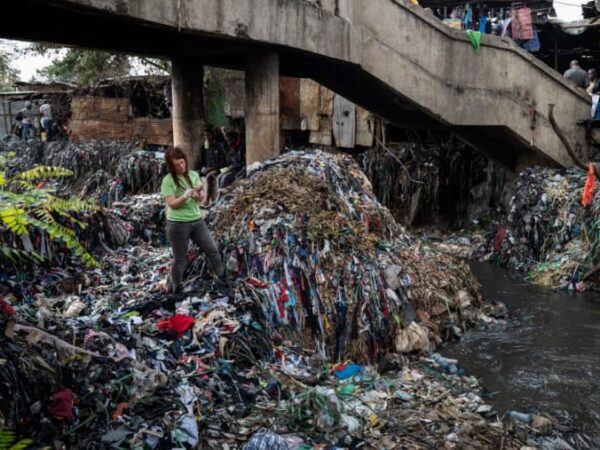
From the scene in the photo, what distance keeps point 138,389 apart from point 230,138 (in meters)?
12.0

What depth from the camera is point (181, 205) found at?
5.61 meters

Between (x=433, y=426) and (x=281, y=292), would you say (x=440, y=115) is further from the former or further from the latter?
(x=433, y=426)

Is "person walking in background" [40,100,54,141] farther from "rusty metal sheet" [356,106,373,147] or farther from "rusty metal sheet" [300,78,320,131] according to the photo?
"rusty metal sheet" [356,106,373,147]

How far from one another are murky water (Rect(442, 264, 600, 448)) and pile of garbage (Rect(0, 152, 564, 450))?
0.36 m

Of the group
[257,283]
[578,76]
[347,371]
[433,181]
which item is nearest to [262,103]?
[257,283]

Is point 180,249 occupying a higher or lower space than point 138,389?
higher

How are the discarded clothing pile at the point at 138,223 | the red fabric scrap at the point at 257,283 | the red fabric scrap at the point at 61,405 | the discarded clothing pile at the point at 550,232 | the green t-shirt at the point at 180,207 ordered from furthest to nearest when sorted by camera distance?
the discarded clothing pile at the point at 550,232, the discarded clothing pile at the point at 138,223, the red fabric scrap at the point at 257,283, the green t-shirt at the point at 180,207, the red fabric scrap at the point at 61,405

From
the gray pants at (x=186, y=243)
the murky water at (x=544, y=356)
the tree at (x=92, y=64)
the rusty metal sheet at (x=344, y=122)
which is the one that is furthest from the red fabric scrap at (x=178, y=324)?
the tree at (x=92, y=64)

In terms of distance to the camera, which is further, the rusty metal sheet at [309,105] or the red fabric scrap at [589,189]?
the rusty metal sheet at [309,105]

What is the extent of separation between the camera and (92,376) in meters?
4.22

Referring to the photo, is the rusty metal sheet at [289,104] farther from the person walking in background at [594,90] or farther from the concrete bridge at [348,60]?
the person walking in background at [594,90]

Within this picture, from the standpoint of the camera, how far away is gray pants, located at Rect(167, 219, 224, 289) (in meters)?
A: 5.70

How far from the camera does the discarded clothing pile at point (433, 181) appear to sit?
13.5 m

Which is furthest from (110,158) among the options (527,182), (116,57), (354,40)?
(527,182)
